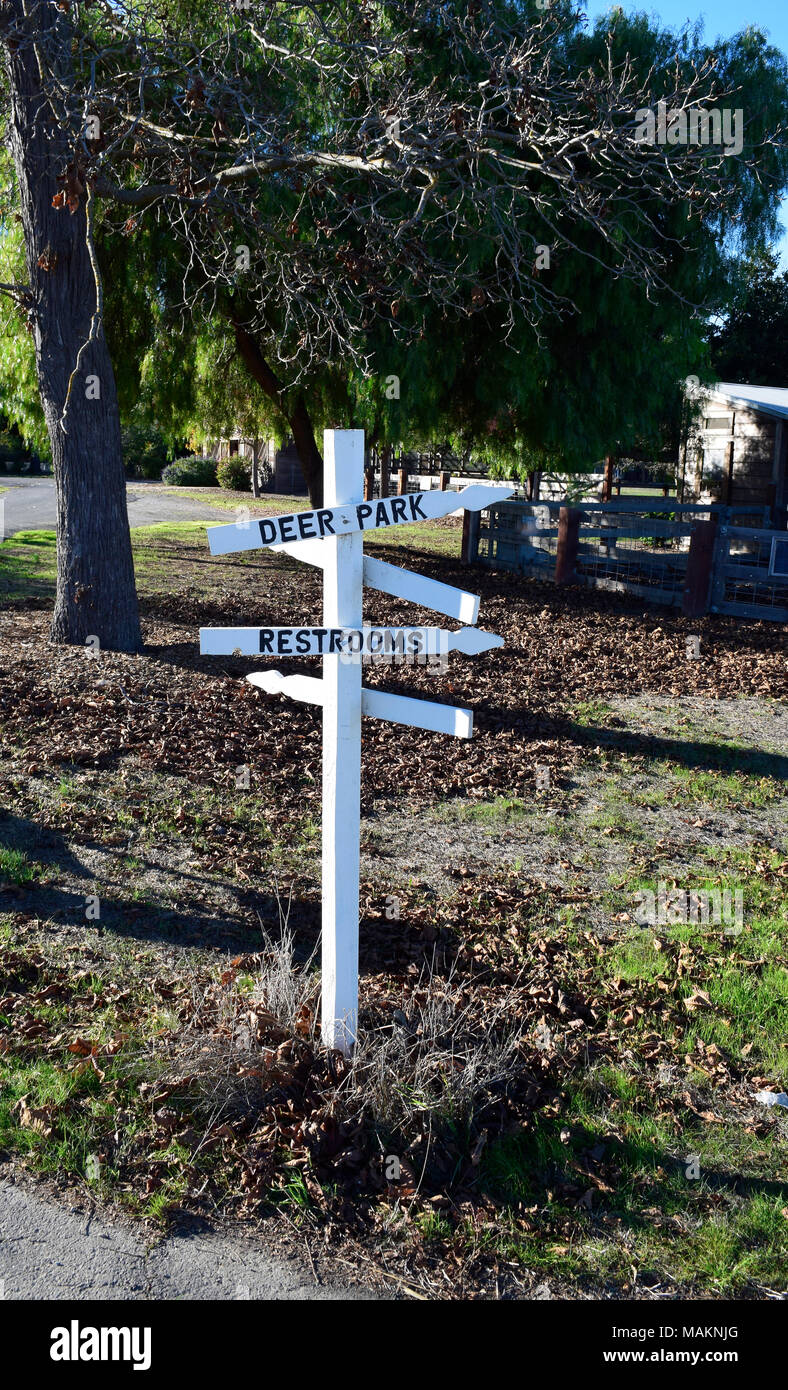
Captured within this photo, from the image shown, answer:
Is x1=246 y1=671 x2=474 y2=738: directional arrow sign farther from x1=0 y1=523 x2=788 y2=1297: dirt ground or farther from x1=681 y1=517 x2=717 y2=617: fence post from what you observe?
x1=681 y1=517 x2=717 y2=617: fence post

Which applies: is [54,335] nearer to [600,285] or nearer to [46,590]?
[46,590]

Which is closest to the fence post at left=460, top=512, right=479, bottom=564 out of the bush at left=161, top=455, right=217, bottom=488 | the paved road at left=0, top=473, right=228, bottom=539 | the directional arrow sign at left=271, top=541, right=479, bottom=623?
the paved road at left=0, top=473, right=228, bottom=539

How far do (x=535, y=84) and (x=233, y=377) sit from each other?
400 inches

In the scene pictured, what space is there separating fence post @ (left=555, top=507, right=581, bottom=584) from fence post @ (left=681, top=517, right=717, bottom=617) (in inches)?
89.3

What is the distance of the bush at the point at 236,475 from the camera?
3856cm

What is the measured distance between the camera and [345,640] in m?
3.63

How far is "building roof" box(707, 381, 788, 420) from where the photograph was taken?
62.7 ft

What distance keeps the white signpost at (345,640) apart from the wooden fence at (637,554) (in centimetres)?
1024

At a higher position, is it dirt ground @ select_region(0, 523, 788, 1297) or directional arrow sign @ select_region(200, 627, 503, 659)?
directional arrow sign @ select_region(200, 627, 503, 659)

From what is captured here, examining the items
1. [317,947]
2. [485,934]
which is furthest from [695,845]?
[317,947]

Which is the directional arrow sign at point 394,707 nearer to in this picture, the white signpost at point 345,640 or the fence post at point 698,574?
the white signpost at point 345,640

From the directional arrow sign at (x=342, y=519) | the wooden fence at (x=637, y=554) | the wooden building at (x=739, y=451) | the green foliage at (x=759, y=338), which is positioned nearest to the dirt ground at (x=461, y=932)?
the directional arrow sign at (x=342, y=519)

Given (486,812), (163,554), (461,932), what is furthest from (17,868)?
(163,554)

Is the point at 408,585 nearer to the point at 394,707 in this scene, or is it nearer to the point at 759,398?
the point at 394,707
